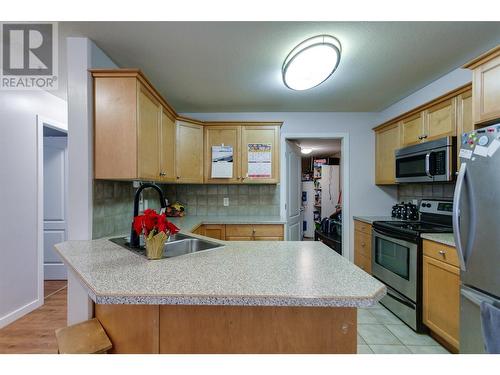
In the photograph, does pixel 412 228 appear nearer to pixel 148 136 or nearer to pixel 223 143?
pixel 223 143

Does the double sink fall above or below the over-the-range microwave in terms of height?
below

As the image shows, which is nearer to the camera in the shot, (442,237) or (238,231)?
(442,237)

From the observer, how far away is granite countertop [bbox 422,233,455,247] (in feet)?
6.10

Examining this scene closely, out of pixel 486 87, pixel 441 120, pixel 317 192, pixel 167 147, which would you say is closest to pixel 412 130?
pixel 441 120

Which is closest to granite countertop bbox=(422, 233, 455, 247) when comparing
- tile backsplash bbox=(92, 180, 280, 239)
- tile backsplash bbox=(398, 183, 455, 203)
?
tile backsplash bbox=(398, 183, 455, 203)

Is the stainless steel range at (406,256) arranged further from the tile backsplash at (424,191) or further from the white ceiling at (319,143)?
the white ceiling at (319,143)

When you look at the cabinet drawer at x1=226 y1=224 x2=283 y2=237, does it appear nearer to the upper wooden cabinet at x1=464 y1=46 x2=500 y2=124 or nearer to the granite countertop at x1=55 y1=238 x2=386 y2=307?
the granite countertop at x1=55 y1=238 x2=386 y2=307

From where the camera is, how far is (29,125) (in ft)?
8.47

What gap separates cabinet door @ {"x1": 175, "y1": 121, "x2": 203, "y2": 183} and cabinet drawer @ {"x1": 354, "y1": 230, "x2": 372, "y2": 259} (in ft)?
7.17

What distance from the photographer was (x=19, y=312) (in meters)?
2.45

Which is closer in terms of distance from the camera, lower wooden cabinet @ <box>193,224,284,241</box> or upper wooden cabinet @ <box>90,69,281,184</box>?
upper wooden cabinet @ <box>90,69,281,184</box>

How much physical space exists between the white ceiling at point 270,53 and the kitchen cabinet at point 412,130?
34 centimetres

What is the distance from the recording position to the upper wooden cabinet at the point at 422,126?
6.91ft

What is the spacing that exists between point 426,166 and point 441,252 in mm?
839
